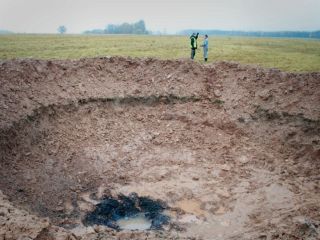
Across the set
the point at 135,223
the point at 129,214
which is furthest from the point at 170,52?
the point at 135,223

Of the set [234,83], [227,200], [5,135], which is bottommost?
[227,200]

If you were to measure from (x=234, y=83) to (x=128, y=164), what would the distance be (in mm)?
6254

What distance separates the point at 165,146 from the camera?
13.9m

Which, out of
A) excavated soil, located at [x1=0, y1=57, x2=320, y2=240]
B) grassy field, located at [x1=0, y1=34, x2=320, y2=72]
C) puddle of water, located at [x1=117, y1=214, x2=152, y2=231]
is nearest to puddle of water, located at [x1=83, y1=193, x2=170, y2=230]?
puddle of water, located at [x1=117, y1=214, x2=152, y2=231]

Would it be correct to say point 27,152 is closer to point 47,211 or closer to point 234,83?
point 47,211

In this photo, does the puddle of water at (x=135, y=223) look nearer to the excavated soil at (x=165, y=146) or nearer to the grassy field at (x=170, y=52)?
the excavated soil at (x=165, y=146)

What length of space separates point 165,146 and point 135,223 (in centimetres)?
442

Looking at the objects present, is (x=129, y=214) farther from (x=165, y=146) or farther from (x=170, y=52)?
(x=170, y=52)

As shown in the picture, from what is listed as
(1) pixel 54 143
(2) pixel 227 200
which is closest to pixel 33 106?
(1) pixel 54 143

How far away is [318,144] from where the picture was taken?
40.1 feet

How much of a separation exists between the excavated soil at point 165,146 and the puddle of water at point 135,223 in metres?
0.62

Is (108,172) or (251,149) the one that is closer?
(108,172)

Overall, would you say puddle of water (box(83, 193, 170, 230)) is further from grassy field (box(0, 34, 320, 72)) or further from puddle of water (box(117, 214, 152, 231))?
grassy field (box(0, 34, 320, 72))

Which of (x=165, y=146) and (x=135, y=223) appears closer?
(x=135, y=223)
